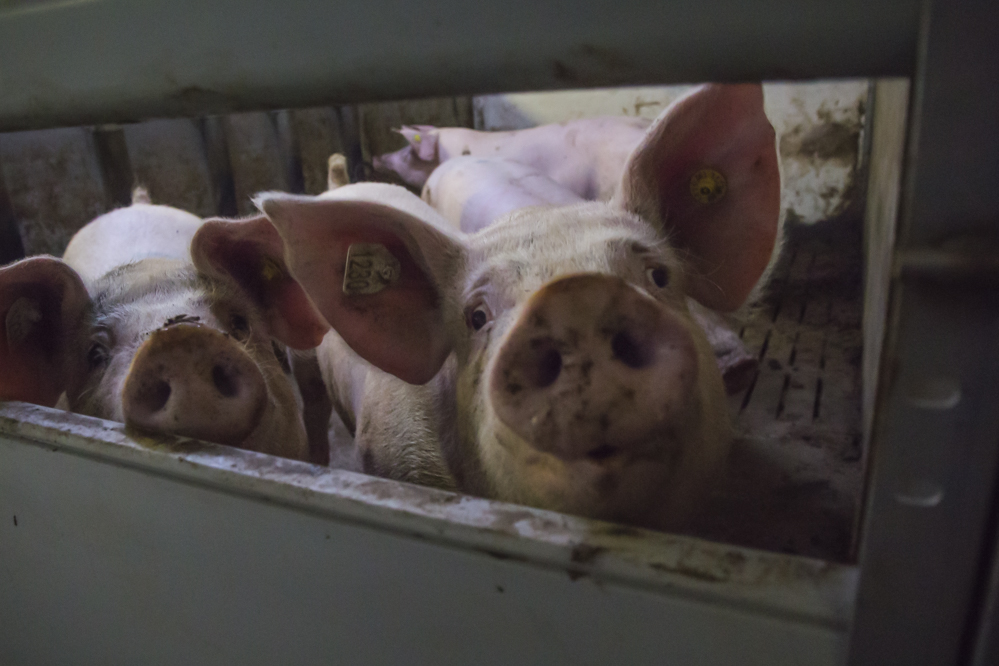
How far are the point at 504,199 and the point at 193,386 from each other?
6.01 ft

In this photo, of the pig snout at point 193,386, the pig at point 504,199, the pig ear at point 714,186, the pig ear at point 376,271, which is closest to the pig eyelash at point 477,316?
the pig ear at point 376,271

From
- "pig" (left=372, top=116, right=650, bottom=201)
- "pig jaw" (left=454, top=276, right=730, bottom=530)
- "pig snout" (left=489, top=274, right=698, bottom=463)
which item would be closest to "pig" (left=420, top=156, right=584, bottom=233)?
"pig" (left=372, top=116, right=650, bottom=201)

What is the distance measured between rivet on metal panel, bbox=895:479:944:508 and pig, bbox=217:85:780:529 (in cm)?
37

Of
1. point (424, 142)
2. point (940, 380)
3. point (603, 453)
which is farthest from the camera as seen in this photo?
point (424, 142)

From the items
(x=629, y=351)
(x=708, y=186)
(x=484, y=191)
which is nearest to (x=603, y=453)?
(x=629, y=351)

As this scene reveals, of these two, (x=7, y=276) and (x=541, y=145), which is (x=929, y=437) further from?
(x=541, y=145)

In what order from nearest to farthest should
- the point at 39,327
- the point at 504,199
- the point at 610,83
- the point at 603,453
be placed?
1. the point at 610,83
2. the point at 603,453
3. the point at 39,327
4. the point at 504,199

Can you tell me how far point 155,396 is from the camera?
1562 mm

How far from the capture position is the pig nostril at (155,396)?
1526 millimetres

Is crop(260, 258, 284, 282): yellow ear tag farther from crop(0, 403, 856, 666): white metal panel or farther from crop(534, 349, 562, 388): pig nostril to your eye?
crop(534, 349, 562, 388): pig nostril

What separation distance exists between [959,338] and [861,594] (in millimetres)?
275

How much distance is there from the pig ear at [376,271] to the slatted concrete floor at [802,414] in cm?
73

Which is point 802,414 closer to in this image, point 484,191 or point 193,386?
point 484,191

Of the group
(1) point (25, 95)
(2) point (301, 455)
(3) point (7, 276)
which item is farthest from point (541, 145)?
(1) point (25, 95)
